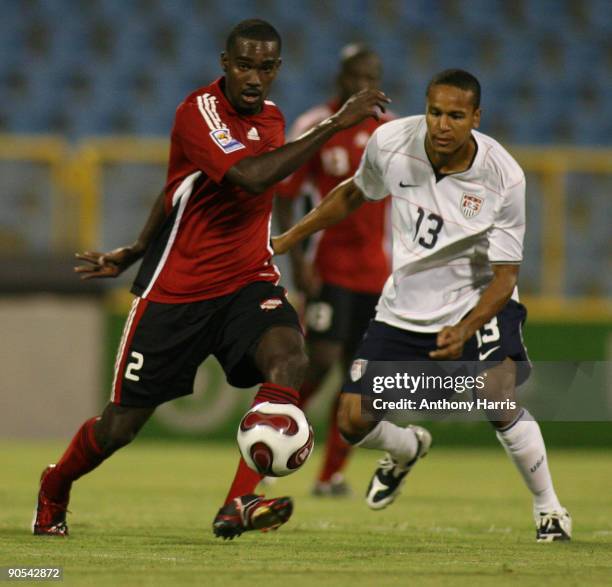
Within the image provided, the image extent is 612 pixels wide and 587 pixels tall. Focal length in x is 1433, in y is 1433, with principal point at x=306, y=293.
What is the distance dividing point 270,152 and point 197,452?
19.9 feet

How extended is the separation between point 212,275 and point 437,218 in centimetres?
94

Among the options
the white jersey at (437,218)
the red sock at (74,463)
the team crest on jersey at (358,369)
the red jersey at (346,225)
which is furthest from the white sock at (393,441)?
the red jersey at (346,225)

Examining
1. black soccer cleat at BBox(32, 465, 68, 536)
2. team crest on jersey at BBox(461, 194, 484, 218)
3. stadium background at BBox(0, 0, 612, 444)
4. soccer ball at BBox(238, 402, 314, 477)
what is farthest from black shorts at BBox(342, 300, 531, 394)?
stadium background at BBox(0, 0, 612, 444)

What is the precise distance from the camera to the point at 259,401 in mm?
5027

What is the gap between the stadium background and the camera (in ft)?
37.0

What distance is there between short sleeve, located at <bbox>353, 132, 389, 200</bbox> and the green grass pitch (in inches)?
54.5

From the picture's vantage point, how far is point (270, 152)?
5.11 meters

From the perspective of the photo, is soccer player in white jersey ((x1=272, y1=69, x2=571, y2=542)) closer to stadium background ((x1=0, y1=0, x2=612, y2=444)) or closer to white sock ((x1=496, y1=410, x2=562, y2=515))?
white sock ((x1=496, y1=410, x2=562, y2=515))

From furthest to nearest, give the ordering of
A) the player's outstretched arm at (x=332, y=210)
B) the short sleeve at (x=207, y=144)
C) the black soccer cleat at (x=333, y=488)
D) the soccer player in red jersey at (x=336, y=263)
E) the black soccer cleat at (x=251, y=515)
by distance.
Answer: the soccer player in red jersey at (x=336, y=263) < the black soccer cleat at (x=333, y=488) < the player's outstretched arm at (x=332, y=210) < the short sleeve at (x=207, y=144) < the black soccer cleat at (x=251, y=515)

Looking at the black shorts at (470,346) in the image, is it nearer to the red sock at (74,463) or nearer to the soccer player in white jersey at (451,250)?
the soccer player in white jersey at (451,250)

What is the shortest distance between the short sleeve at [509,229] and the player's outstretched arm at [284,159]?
2.44ft

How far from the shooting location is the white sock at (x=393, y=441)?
19.4 feet

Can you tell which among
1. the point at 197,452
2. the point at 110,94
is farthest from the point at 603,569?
the point at 110,94

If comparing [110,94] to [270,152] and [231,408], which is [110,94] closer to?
[231,408]
